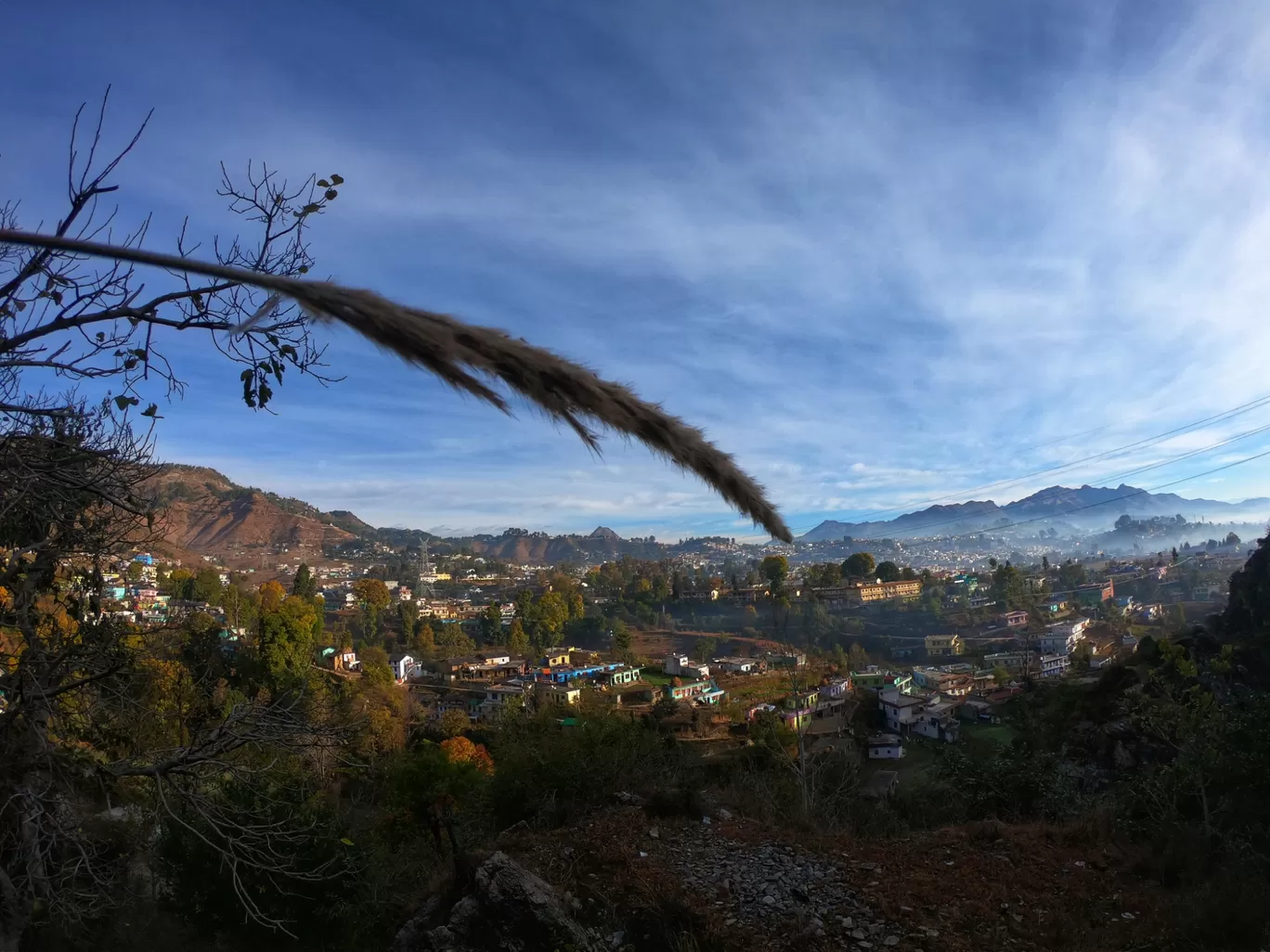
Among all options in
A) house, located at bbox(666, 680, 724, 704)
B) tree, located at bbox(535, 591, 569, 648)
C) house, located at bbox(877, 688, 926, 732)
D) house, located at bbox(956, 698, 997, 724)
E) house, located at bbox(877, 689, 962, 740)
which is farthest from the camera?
tree, located at bbox(535, 591, 569, 648)

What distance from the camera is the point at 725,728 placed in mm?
19594

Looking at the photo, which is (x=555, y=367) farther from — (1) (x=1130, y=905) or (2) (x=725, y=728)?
(2) (x=725, y=728)

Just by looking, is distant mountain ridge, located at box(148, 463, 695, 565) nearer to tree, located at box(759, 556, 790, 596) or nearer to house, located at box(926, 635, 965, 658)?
tree, located at box(759, 556, 790, 596)

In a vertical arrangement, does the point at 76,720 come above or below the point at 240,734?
below

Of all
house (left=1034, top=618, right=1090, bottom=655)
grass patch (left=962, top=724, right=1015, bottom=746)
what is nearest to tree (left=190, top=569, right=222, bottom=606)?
grass patch (left=962, top=724, right=1015, bottom=746)

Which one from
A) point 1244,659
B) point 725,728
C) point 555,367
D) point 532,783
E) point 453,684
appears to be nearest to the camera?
point 555,367

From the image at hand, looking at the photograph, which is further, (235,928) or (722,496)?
(235,928)

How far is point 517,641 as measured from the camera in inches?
1356

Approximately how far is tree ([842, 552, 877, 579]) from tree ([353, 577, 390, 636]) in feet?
90.5

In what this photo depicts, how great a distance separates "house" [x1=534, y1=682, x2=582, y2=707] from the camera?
807 inches

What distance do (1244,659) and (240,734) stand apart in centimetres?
2026

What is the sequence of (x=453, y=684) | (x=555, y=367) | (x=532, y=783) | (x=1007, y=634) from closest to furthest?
(x=555, y=367), (x=532, y=783), (x=453, y=684), (x=1007, y=634)

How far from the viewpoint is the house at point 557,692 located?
67.3 feet

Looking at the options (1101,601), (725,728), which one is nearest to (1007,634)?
(1101,601)
